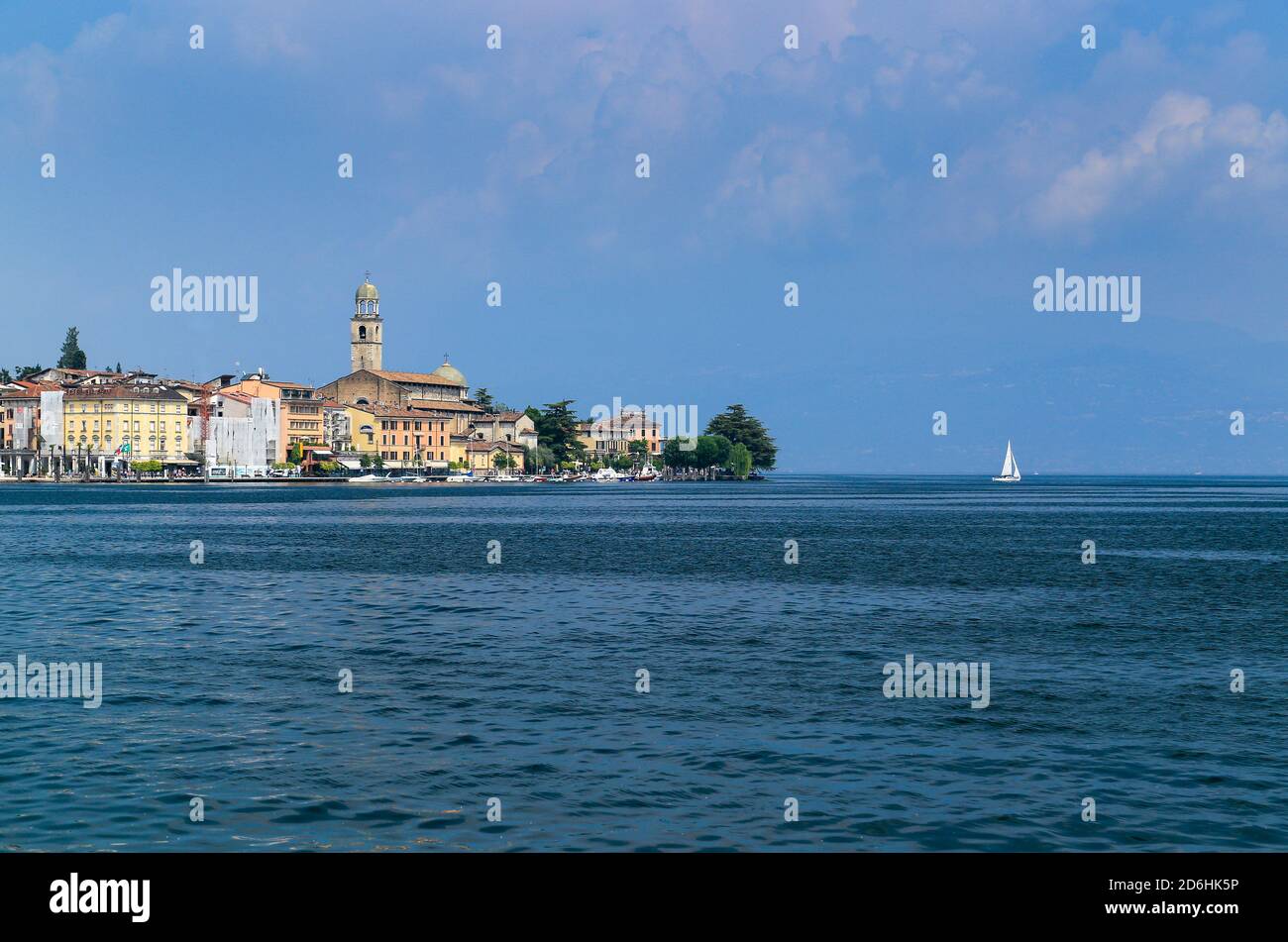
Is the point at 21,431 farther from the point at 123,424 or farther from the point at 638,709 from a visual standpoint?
the point at 638,709

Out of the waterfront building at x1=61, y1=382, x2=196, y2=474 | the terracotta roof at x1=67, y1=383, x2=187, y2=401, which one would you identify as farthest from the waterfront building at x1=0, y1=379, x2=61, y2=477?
the terracotta roof at x1=67, y1=383, x2=187, y2=401

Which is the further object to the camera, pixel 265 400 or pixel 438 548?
pixel 265 400

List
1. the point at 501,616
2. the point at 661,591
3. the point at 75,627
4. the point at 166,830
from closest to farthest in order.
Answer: the point at 166,830
the point at 75,627
the point at 501,616
the point at 661,591

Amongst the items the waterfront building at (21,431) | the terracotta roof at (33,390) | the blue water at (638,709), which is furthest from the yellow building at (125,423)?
the blue water at (638,709)

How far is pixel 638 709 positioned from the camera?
75.0ft

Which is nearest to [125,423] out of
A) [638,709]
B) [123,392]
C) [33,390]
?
[123,392]

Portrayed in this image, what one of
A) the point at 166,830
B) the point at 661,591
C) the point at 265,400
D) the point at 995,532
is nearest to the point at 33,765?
the point at 166,830

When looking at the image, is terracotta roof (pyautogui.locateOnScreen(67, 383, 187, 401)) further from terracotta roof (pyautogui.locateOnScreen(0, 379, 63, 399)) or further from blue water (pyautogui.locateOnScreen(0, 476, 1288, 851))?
blue water (pyautogui.locateOnScreen(0, 476, 1288, 851))

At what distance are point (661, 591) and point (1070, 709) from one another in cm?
2370

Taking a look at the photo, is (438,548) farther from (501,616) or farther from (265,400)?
(265,400)
